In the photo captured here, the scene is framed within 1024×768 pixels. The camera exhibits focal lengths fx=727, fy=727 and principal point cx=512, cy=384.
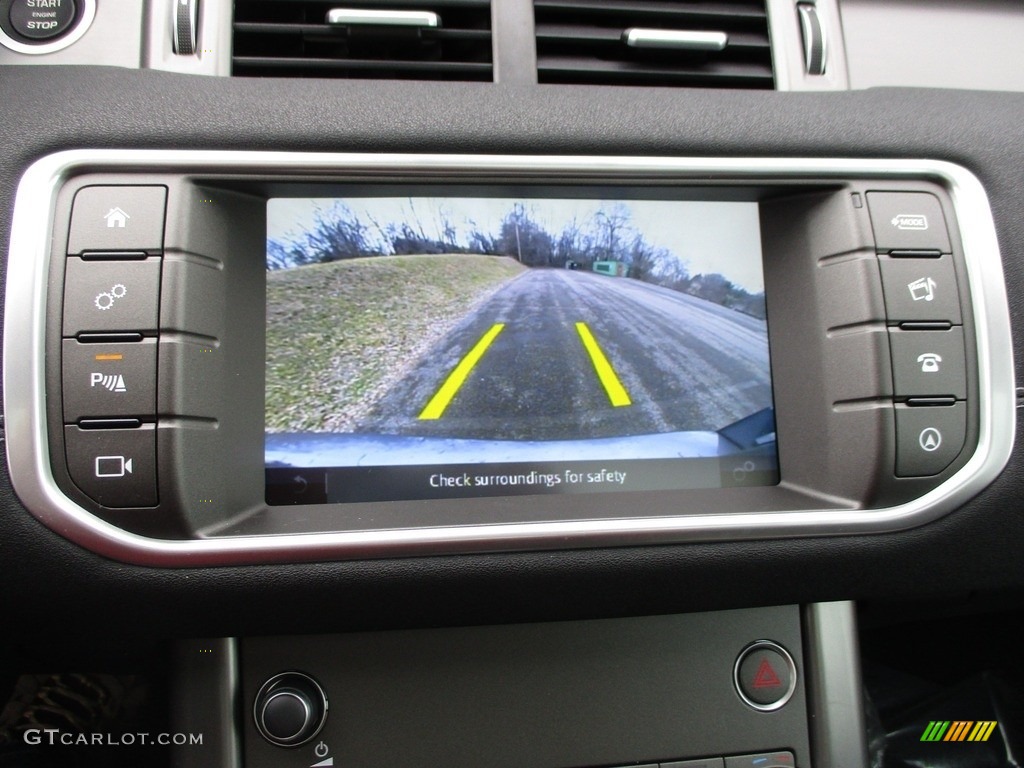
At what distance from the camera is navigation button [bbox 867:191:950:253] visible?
3.66ft

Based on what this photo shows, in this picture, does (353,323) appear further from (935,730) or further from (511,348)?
(935,730)

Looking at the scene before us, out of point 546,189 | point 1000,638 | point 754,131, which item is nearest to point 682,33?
point 754,131

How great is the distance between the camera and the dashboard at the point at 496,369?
3.26ft

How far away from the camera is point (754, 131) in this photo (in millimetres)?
1117

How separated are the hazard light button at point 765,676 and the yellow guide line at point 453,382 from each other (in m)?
0.66

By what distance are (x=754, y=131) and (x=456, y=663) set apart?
0.96 metres

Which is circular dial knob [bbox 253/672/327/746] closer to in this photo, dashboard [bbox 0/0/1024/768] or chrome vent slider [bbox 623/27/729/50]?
dashboard [bbox 0/0/1024/768]

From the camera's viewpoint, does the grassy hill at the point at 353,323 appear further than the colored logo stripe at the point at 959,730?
No

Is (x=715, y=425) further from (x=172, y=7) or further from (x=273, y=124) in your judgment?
(x=172, y=7)

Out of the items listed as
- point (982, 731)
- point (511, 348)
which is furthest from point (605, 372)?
point (982, 731)

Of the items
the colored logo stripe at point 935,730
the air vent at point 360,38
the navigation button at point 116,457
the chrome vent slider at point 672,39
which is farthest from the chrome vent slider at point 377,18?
the colored logo stripe at point 935,730

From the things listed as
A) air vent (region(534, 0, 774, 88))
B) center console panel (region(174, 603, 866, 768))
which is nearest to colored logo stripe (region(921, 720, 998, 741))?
center console panel (region(174, 603, 866, 768))

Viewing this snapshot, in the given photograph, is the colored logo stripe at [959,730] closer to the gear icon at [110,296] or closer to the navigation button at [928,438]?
the navigation button at [928,438]

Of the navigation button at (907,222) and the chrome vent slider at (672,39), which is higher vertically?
the chrome vent slider at (672,39)
